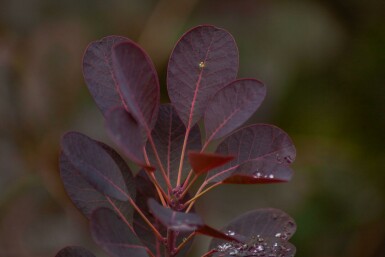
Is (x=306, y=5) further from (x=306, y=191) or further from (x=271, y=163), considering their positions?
Result: (x=271, y=163)

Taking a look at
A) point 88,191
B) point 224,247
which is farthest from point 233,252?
point 88,191

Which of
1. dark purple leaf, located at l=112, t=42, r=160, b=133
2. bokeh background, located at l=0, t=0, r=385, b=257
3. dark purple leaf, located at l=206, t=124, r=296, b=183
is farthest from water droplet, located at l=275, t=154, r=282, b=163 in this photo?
bokeh background, located at l=0, t=0, r=385, b=257

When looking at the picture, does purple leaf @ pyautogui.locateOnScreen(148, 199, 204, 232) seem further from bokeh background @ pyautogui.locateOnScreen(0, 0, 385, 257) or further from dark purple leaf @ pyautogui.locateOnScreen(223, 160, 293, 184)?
bokeh background @ pyautogui.locateOnScreen(0, 0, 385, 257)

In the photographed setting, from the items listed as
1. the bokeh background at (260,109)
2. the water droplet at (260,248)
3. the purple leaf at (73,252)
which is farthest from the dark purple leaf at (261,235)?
the bokeh background at (260,109)

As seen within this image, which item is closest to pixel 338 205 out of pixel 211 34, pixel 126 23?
pixel 126 23

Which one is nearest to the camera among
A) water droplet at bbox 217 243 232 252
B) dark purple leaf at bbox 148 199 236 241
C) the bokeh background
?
dark purple leaf at bbox 148 199 236 241

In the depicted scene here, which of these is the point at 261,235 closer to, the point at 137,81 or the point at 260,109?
Answer: the point at 137,81

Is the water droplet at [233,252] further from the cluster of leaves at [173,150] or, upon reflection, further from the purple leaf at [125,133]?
the purple leaf at [125,133]
